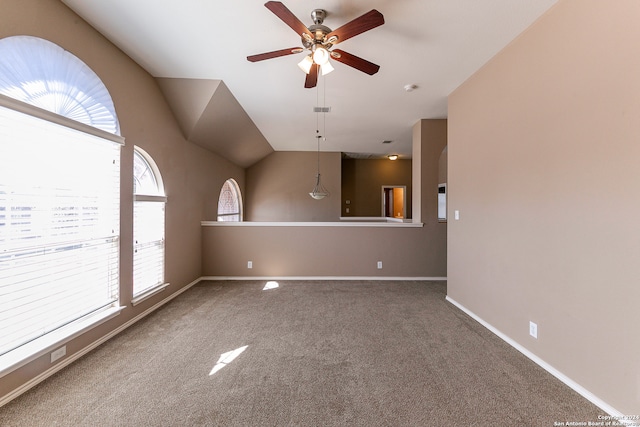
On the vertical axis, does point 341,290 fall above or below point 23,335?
below

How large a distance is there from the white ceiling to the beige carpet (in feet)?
9.45

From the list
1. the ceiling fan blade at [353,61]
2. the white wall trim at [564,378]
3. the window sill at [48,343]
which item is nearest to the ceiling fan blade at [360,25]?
the ceiling fan blade at [353,61]

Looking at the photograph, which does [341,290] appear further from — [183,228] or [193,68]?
[193,68]

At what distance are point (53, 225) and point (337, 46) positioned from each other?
2.96 metres

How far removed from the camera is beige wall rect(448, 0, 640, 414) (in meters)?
1.56

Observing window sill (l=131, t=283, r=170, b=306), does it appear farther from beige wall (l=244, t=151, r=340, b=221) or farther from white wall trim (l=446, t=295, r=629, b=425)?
beige wall (l=244, t=151, r=340, b=221)

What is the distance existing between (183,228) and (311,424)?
11.1 feet

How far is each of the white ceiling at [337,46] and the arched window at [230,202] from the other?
3027 millimetres

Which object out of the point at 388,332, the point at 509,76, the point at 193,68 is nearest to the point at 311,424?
the point at 388,332

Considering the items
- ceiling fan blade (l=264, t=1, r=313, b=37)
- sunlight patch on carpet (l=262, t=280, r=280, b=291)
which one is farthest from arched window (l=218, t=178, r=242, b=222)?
ceiling fan blade (l=264, t=1, r=313, b=37)

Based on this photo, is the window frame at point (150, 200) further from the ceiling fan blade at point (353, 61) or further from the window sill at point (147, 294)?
the ceiling fan blade at point (353, 61)

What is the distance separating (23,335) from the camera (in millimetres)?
1833

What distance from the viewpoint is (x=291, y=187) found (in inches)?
306

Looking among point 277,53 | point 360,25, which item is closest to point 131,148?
point 277,53
